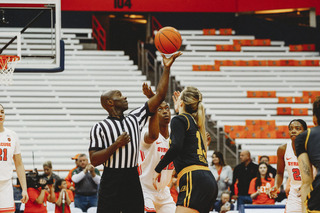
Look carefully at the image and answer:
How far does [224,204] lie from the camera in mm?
11305

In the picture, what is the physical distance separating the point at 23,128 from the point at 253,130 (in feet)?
20.7

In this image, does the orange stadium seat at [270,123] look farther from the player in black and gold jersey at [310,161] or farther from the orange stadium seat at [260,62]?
the player in black and gold jersey at [310,161]

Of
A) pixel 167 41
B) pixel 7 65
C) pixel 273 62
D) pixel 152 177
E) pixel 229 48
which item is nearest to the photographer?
pixel 167 41

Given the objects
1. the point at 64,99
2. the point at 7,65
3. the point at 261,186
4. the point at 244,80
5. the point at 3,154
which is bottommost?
the point at 261,186

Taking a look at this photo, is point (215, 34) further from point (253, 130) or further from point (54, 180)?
point (54, 180)

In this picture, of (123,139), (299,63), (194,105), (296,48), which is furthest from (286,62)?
(123,139)

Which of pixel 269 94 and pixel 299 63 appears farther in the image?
pixel 299 63

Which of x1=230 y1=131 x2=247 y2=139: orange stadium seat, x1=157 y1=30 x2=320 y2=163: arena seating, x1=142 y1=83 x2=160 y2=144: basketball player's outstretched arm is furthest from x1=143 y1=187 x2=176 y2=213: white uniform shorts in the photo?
x1=230 y1=131 x2=247 y2=139: orange stadium seat

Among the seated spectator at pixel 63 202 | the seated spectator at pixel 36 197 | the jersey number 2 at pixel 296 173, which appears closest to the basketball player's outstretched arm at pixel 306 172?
the jersey number 2 at pixel 296 173

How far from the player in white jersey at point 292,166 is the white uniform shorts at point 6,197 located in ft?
11.3

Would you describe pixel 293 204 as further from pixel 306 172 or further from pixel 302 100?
pixel 302 100

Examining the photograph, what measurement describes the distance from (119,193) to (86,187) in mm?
5987

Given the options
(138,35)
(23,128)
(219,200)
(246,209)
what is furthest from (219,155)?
(138,35)

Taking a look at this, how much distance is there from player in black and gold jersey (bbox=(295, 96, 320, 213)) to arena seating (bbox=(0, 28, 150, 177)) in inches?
424
